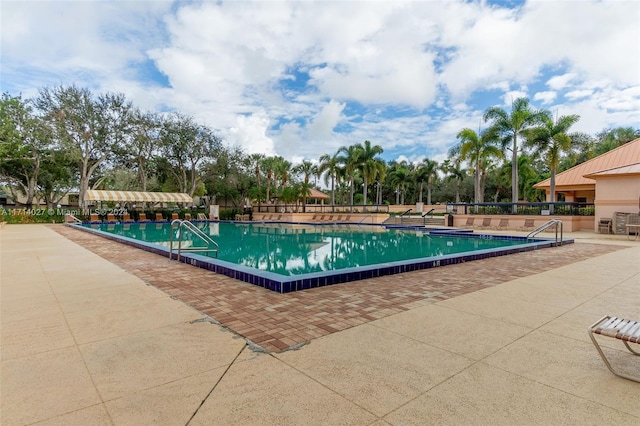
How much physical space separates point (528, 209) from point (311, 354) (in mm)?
20437

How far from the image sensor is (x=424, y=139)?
127ft

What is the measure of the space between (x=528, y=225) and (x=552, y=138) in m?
5.08

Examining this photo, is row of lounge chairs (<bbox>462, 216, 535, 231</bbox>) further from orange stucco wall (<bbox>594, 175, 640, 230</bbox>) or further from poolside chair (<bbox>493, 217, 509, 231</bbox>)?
orange stucco wall (<bbox>594, 175, 640, 230</bbox>)

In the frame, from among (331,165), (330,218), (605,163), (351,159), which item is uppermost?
(351,159)

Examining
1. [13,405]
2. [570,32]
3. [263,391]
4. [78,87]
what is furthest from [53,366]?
[78,87]

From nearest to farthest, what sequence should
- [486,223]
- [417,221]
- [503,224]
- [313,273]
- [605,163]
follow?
[313,273] < [503,224] < [486,223] < [605,163] < [417,221]

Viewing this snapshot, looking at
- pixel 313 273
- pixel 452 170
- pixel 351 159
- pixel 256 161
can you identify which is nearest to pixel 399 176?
pixel 452 170

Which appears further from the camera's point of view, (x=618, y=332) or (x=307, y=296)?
(x=307, y=296)

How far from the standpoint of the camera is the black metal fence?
17719mm

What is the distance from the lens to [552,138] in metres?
18.9

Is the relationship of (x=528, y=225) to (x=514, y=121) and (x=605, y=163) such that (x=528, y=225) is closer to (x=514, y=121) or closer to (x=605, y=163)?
(x=514, y=121)

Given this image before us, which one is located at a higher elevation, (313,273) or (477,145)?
(477,145)

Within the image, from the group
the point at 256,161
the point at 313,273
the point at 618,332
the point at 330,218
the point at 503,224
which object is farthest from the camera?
the point at 256,161

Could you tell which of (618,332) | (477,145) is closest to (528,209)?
(477,145)
